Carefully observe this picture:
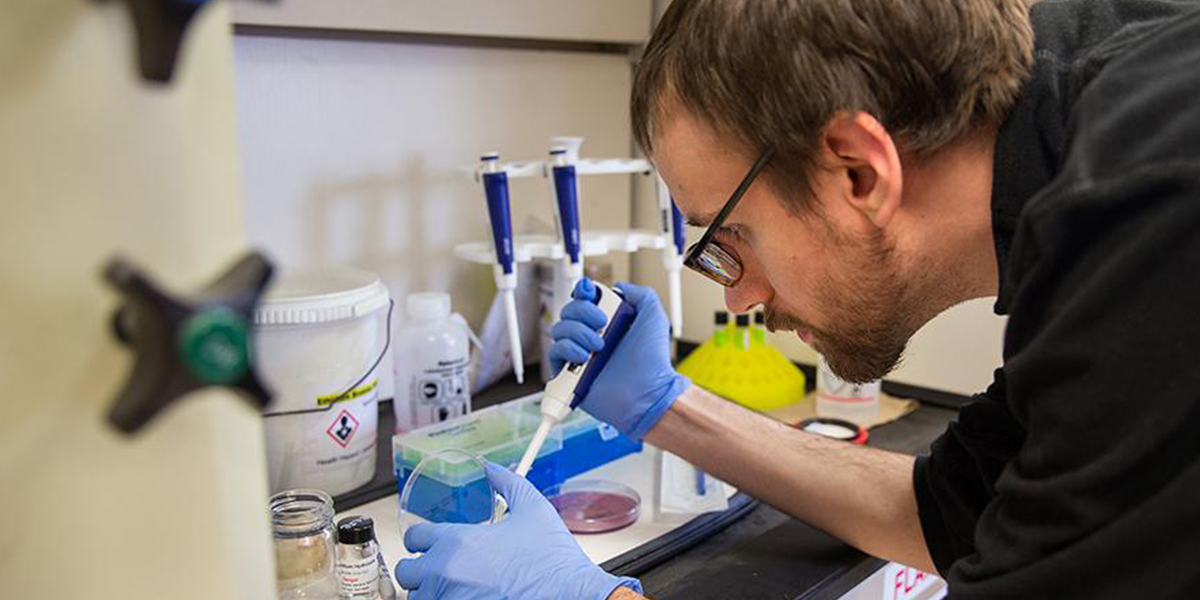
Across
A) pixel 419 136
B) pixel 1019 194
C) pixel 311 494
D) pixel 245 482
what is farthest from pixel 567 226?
pixel 245 482

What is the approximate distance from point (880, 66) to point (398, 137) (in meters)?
0.92

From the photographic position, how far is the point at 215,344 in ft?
1.09

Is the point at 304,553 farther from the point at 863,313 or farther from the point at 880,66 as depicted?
the point at 880,66

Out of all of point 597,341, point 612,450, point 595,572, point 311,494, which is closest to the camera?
point 595,572

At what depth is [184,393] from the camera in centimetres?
35

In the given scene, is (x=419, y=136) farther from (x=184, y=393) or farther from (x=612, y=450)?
(x=184, y=393)

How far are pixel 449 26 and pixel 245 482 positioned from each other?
1.22 metres

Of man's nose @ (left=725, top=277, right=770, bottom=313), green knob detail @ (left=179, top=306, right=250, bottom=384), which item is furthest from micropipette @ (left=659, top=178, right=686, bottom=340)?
green knob detail @ (left=179, top=306, right=250, bottom=384)

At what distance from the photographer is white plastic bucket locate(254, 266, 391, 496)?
1.14 m

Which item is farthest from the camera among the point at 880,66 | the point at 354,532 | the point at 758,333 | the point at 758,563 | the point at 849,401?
the point at 758,333

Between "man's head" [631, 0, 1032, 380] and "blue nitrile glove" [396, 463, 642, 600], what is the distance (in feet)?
1.17

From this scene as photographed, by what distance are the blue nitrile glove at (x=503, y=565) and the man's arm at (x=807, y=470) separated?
293 millimetres

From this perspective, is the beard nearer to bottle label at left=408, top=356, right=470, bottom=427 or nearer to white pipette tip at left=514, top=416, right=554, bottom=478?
white pipette tip at left=514, top=416, right=554, bottom=478

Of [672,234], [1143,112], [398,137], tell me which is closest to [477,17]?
[398,137]
